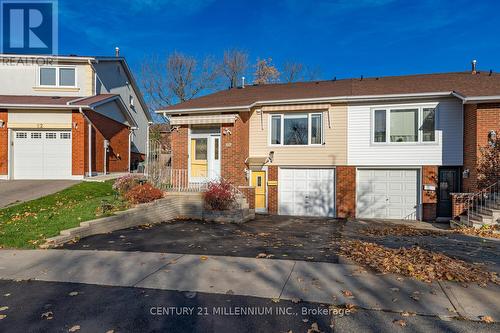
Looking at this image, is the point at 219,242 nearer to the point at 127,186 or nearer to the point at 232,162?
the point at 127,186

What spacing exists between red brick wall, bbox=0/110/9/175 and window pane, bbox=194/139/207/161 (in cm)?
983

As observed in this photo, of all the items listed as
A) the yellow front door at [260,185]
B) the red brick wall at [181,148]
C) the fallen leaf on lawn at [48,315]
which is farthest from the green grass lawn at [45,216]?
the yellow front door at [260,185]

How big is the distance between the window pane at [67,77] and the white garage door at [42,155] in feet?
14.4

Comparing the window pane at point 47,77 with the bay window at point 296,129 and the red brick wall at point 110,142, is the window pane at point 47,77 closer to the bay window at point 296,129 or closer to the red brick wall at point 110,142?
Result: the red brick wall at point 110,142


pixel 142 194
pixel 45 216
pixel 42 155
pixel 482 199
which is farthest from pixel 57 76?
pixel 482 199

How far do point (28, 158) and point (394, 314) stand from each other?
762 inches

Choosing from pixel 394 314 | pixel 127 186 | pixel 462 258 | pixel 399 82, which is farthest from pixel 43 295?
pixel 399 82

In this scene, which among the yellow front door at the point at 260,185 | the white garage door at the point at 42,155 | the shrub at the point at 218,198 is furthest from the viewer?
the white garage door at the point at 42,155

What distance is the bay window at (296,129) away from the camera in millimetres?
16234

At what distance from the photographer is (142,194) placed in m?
12.3

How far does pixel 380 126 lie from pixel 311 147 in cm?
310

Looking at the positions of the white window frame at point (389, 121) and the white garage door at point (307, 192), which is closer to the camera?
→ the white window frame at point (389, 121)

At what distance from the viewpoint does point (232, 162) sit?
15539mm

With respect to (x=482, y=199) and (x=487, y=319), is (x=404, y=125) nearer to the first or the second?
(x=482, y=199)
